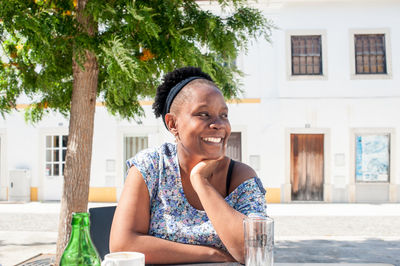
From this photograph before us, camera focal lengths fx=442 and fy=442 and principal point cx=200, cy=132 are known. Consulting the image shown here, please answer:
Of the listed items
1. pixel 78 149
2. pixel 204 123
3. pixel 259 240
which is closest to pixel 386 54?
pixel 78 149

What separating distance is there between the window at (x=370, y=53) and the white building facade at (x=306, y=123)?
0.10 feet

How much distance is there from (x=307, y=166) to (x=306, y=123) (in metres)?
1.35

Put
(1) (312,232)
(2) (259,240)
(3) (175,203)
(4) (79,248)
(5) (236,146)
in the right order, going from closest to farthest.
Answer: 1. (4) (79,248)
2. (2) (259,240)
3. (3) (175,203)
4. (1) (312,232)
5. (5) (236,146)

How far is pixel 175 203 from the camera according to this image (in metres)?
1.99

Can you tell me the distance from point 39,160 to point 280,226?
8.56 meters

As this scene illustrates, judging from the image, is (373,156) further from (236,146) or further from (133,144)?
(133,144)

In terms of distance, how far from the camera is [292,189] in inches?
542

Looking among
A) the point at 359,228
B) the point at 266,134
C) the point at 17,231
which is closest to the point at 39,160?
the point at 17,231

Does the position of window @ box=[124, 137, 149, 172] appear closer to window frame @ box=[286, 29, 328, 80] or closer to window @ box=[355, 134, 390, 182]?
window frame @ box=[286, 29, 328, 80]

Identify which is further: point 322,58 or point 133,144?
point 133,144

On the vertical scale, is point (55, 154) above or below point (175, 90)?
below

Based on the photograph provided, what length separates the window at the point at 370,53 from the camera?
554 inches

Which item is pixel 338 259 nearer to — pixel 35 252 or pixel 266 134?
pixel 35 252

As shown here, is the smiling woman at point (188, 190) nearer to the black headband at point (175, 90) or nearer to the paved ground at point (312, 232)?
the black headband at point (175, 90)
